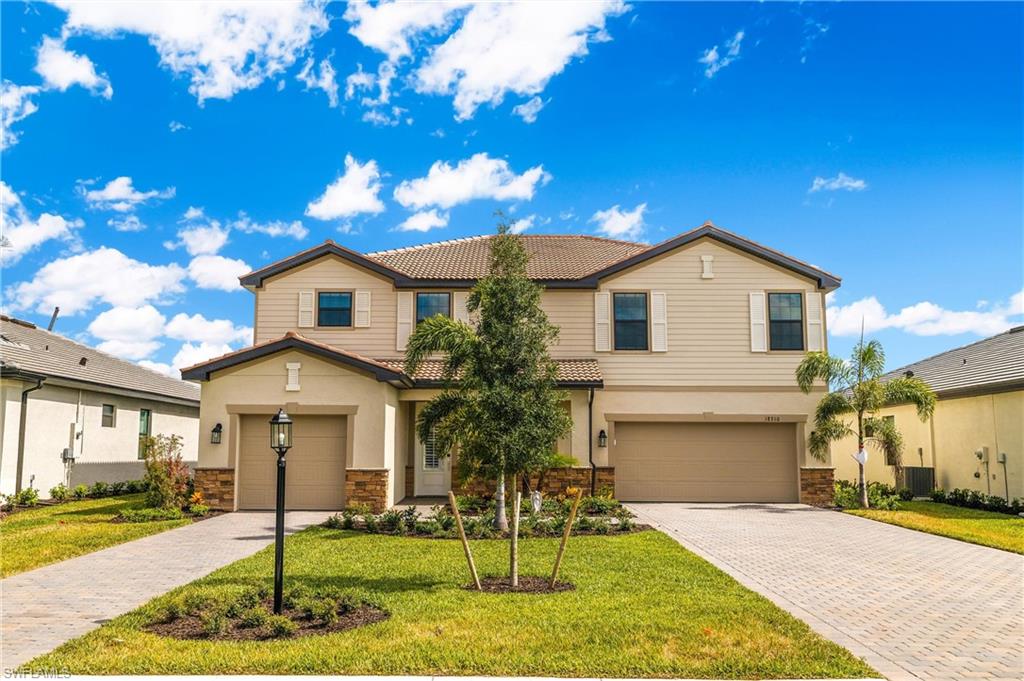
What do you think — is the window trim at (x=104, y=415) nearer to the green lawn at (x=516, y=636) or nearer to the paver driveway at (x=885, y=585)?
the green lawn at (x=516, y=636)

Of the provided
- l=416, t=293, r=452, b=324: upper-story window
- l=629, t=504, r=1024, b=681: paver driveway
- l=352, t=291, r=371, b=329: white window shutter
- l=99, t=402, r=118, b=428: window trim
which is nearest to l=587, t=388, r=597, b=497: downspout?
l=629, t=504, r=1024, b=681: paver driveway

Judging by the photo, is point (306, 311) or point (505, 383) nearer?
point (505, 383)

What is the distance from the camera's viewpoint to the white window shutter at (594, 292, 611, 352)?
63.0 ft

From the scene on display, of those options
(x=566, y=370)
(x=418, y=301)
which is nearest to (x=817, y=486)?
(x=566, y=370)

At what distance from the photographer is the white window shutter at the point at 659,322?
1912cm

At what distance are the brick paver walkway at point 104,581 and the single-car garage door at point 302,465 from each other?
2.19 m

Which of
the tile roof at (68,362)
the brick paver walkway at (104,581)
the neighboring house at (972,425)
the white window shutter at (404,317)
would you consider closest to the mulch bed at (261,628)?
the brick paver walkway at (104,581)

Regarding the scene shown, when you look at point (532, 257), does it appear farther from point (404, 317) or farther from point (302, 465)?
point (302, 465)

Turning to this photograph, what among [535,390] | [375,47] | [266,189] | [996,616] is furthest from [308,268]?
[996,616]

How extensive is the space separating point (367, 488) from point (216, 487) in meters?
3.38

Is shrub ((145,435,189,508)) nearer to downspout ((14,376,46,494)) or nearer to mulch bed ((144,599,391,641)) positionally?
downspout ((14,376,46,494))

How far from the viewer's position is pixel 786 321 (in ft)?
63.1


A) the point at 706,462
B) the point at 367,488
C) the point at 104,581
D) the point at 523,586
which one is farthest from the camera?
the point at 706,462

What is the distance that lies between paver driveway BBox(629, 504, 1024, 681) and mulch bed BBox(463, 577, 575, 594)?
2351 millimetres
